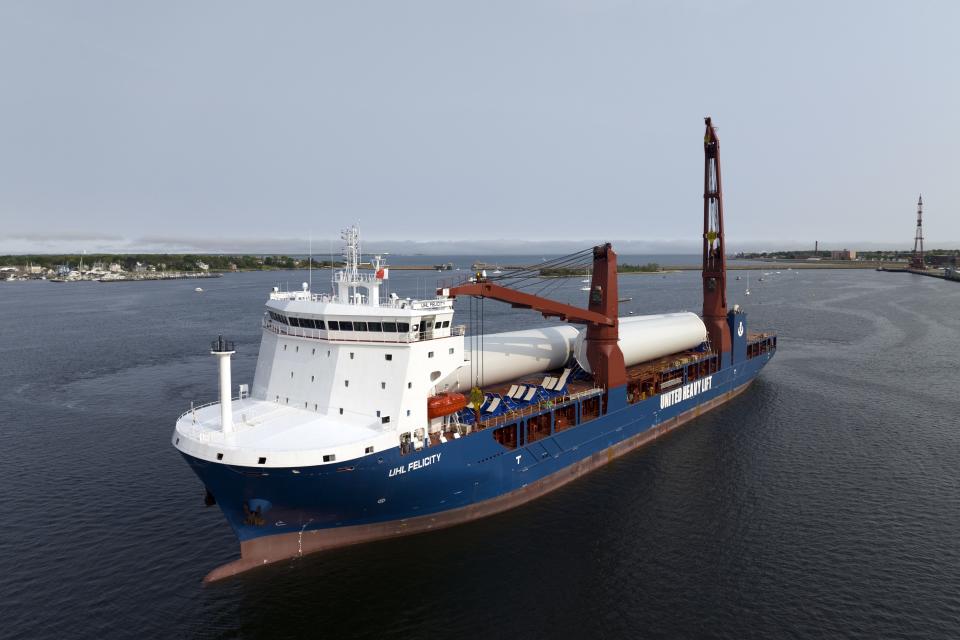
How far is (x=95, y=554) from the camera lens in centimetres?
2130

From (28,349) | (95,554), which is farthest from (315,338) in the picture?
(28,349)

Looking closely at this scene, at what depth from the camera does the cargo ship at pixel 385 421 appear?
64.8ft

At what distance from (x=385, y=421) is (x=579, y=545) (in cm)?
914

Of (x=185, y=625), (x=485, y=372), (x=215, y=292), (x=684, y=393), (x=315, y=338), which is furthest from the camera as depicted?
(x=215, y=292)

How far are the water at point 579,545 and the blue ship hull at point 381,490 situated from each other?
2.45 feet

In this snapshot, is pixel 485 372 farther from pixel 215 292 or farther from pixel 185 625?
pixel 215 292

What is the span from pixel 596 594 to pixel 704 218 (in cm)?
3193

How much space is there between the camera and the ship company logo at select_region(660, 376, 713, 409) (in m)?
35.2

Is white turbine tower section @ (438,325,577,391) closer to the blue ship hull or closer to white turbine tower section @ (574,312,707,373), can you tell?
white turbine tower section @ (574,312,707,373)

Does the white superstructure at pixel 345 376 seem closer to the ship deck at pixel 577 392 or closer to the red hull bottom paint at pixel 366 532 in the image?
the ship deck at pixel 577 392

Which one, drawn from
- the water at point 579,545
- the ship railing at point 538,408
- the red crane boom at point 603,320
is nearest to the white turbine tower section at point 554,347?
the red crane boom at point 603,320

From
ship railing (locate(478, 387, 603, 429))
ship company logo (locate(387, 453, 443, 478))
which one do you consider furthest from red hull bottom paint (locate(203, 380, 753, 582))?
ship railing (locate(478, 387, 603, 429))

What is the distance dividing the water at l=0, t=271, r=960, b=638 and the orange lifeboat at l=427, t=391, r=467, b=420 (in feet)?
16.0

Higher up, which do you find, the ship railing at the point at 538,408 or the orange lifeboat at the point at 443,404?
the orange lifeboat at the point at 443,404
